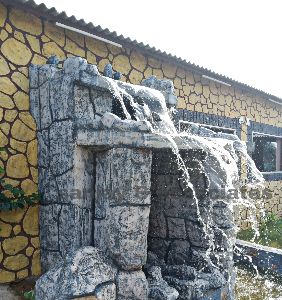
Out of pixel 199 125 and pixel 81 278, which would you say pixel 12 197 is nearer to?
pixel 81 278

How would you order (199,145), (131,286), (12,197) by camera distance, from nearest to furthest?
(131,286)
(199,145)
(12,197)

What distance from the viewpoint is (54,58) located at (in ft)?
14.4

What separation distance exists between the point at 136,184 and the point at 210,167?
1266mm

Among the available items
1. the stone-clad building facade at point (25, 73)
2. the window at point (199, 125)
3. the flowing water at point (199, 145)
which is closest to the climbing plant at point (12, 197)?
the stone-clad building facade at point (25, 73)

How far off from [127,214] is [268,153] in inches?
377

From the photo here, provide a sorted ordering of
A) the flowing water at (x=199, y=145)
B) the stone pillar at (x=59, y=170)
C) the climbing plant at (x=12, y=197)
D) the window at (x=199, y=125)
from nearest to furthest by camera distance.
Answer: the stone pillar at (x=59, y=170)
the flowing water at (x=199, y=145)
the climbing plant at (x=12, y=197)
the window at (x=199, y=125)

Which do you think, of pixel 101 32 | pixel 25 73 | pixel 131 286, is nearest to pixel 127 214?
pixel 131 286

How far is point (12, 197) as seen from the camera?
13.9ft

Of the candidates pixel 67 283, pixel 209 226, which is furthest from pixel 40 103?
Result: pixel 209 226

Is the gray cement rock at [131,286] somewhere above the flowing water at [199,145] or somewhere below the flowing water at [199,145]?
below

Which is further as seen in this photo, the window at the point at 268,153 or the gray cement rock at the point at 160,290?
the window at the point at 268,153

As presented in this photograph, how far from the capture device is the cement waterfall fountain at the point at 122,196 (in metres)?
3.30

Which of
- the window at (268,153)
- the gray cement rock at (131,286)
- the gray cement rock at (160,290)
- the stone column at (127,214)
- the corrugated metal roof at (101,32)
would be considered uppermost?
the corrugated metal roof at (101,32)

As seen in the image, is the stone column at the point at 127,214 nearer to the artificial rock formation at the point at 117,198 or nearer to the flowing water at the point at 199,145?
the artificial rock formation at the point at 117,198
